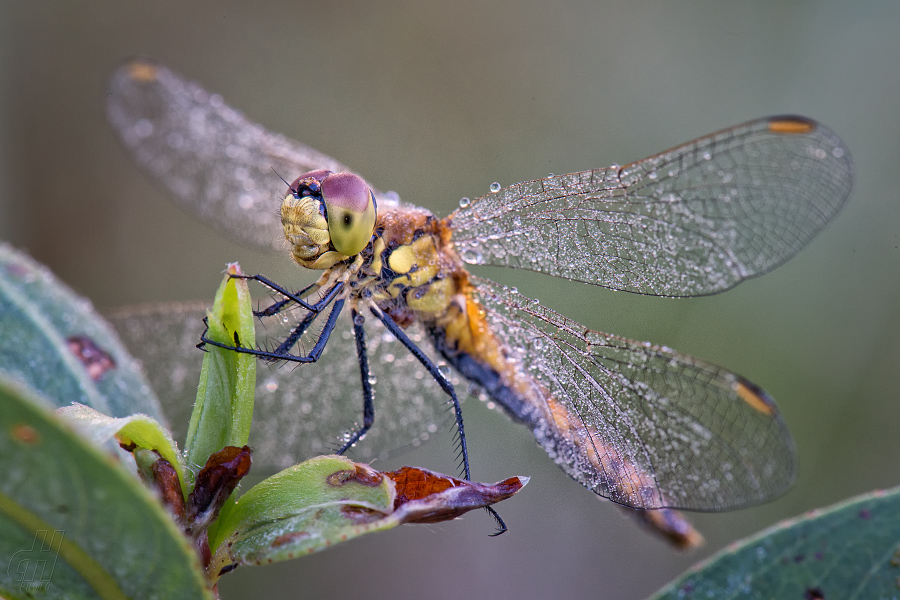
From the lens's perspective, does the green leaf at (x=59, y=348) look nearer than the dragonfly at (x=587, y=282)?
Yes

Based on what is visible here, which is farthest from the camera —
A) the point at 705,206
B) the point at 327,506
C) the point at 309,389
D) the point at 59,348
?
the point at 309,389

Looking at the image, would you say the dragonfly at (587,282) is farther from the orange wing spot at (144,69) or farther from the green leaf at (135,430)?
the orange wing spot at (144,69)

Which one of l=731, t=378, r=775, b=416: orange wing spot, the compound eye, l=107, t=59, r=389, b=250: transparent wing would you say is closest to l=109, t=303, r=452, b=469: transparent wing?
the compound eye

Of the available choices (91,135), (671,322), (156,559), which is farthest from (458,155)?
(156,559)

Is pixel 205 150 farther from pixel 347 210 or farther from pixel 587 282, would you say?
pixel 587 282

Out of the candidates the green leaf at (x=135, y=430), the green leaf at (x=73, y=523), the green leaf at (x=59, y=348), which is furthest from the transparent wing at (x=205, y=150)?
the green leaf at (x=73, y=523)

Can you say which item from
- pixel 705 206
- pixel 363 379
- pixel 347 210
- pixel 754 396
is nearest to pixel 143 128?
pixel 347 210

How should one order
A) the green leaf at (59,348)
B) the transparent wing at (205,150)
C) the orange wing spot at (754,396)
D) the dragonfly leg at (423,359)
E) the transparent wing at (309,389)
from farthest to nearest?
the transparent wing at (205,150)
the transparent wing at (309,389)
the dragonfly leg at (423,359)
the orange wing spot at (754,396)
the green leaf at (59,348)
